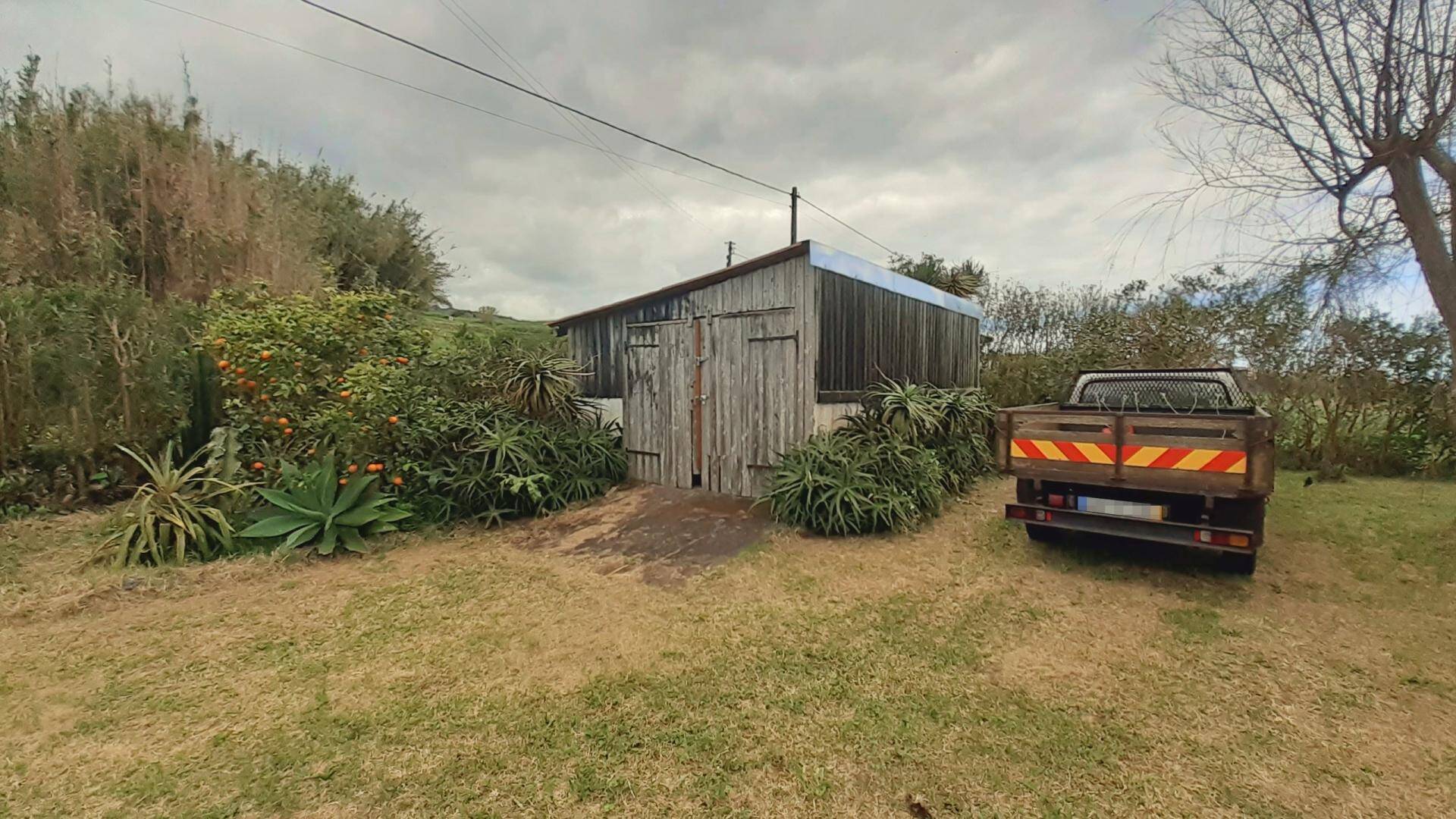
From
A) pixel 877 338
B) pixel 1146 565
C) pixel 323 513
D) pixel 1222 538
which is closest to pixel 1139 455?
pixel 1222 538

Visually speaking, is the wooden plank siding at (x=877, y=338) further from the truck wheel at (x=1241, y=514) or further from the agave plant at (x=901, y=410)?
the truck wheel at (x=1241, y=514)

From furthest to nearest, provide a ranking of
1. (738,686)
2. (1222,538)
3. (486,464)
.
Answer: (486,464) < (1222,538) < (738,686)

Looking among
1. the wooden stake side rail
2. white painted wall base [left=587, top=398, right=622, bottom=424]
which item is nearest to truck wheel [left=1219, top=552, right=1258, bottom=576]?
the wooden stake side rail

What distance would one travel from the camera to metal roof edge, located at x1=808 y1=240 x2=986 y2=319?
19.2 ft

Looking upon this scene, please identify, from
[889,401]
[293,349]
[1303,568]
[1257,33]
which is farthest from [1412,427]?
[293,349]

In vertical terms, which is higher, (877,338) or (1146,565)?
(877,338)

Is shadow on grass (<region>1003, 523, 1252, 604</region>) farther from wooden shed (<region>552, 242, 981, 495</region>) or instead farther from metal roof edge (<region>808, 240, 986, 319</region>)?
metal roof edge (<region>808, 240, 986, 319</region>)

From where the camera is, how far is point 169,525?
4.32 metres

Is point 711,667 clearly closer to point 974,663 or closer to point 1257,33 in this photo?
point 974,663

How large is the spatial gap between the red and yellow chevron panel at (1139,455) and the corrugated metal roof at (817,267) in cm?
272

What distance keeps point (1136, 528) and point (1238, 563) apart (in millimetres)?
871

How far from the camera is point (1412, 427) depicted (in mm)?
7832

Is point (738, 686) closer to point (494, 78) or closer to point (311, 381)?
point (311, 381)

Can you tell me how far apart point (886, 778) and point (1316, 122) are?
558 cm
